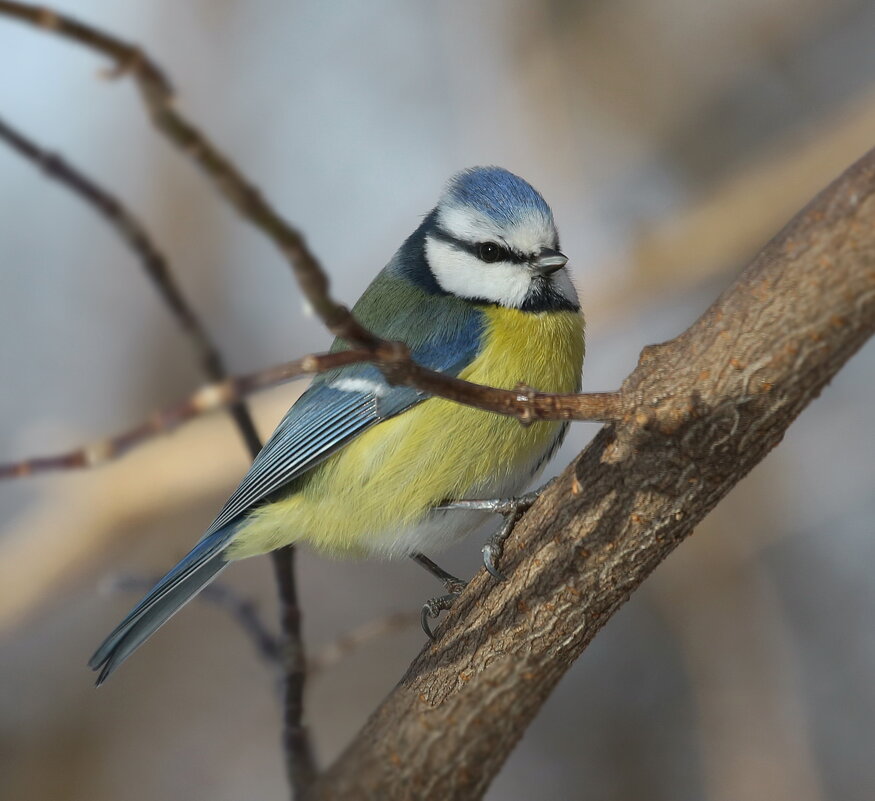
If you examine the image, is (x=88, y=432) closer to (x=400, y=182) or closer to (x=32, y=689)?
(x=32, y=689)

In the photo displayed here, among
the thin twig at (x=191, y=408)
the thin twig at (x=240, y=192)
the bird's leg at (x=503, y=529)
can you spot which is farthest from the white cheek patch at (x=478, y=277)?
the thin twig at (x=191, y=408)

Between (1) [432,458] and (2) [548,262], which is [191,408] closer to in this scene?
(1) [432,458]

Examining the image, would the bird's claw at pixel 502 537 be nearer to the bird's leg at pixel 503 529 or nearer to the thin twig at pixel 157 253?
the bird's leg at pixel 503 529

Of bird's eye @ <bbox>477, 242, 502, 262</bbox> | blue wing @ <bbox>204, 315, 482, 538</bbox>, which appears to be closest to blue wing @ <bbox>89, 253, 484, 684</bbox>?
blue wing @ <bbox>204, 315, 482, 538</bbox>

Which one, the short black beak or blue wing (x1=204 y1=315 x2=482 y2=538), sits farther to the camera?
the short black beak

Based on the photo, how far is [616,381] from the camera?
3.46 metres

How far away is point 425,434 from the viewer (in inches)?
74.0

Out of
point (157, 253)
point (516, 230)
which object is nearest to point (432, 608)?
point (516, 230)

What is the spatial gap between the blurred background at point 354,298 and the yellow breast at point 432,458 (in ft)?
3.65

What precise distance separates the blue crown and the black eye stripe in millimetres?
67

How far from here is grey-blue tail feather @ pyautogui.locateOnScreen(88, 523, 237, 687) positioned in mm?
1938

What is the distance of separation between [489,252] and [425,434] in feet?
1.61

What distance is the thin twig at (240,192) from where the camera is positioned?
733 mm

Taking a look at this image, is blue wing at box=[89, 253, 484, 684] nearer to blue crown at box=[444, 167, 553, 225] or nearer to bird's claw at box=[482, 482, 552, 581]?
blue crown at box=[444, 167, 553, 225]
